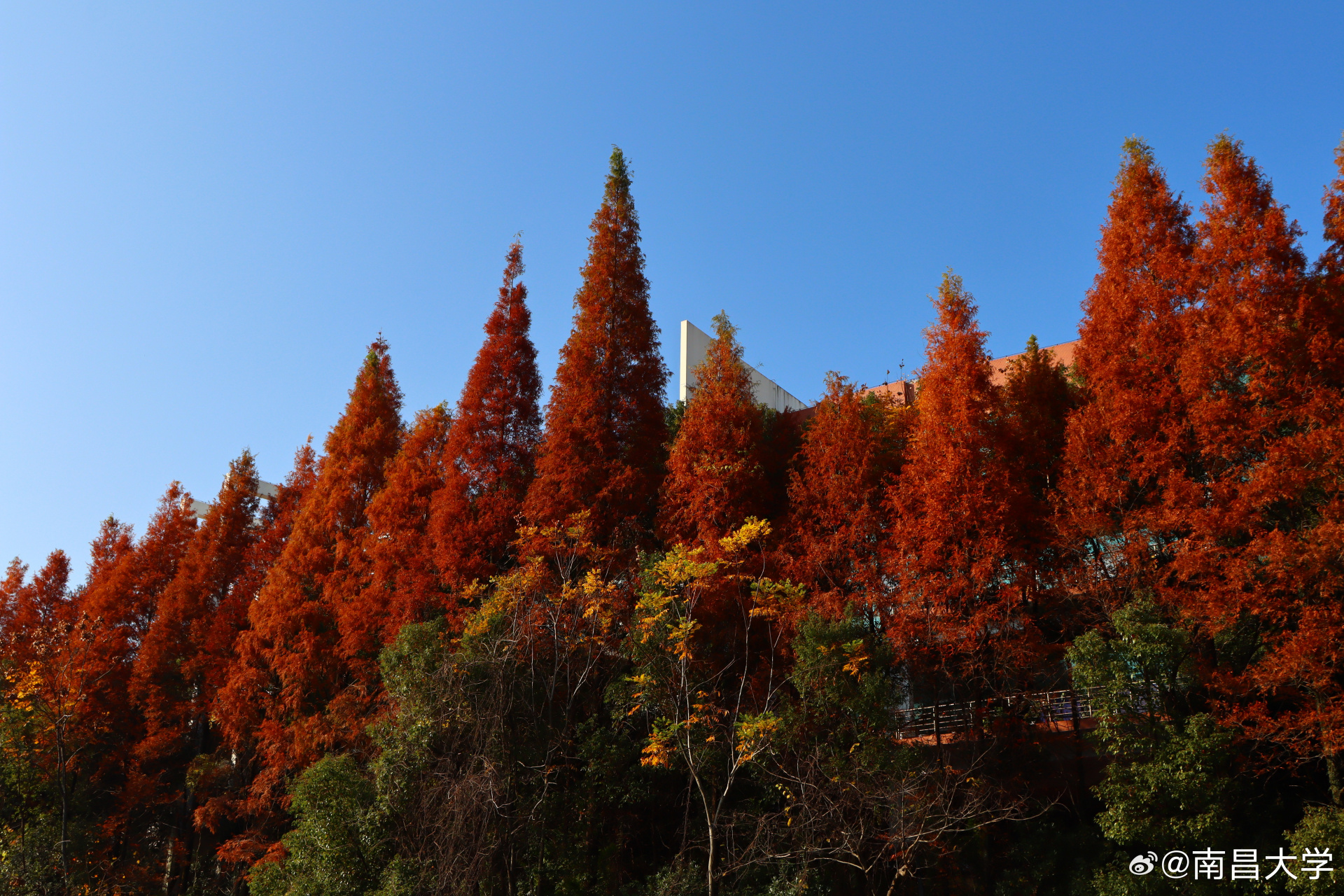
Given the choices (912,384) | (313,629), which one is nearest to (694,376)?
(912,384)

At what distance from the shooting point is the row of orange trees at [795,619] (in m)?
11.4

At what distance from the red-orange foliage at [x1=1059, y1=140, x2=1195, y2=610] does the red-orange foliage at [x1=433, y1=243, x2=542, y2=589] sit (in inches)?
401

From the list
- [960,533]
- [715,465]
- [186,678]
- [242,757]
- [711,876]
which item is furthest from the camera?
[186,678]

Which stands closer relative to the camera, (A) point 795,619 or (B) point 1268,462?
(B) point 1268,462

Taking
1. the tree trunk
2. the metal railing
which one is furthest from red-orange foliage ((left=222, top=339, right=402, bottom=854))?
the metal railing

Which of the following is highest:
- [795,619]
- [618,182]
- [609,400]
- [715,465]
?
[618,182]

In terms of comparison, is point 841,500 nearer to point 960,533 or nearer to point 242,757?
point 960,533

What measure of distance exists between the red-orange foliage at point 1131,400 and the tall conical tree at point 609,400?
7869 millimetres

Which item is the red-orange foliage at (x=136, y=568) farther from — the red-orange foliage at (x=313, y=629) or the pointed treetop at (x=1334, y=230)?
the pointed treetop at (x=1334, y=230)

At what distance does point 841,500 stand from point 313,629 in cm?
1161

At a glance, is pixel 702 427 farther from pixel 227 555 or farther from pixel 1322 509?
pixel 227 555

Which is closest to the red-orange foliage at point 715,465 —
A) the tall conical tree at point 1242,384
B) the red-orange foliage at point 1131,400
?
the red-orange foliage at point 1131,400

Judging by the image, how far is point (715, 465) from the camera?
15781 mm

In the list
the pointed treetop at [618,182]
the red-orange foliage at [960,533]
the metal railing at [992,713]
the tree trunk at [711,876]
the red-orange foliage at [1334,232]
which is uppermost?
the pointed treetop at [618,182]
